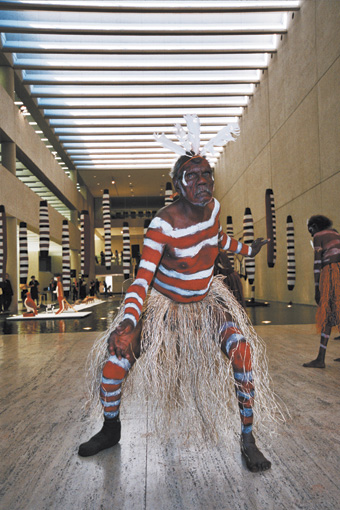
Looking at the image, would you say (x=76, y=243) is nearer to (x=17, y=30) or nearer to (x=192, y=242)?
(x=17, y=30)

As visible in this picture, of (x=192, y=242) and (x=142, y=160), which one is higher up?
(x=142, y=160)

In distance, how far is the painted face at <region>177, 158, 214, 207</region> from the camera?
6.88ft

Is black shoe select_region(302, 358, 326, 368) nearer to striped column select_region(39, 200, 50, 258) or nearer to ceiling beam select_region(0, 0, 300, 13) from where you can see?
striped column select_region(39, 200, 50, 258)

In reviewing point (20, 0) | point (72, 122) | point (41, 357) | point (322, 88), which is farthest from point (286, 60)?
point (41, 357)

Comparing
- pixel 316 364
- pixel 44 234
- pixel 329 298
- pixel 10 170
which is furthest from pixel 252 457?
pixel 10 170

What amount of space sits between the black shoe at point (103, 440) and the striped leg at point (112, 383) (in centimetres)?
5

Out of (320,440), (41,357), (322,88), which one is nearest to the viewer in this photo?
(320,440)

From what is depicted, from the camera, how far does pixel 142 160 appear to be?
20250 mm

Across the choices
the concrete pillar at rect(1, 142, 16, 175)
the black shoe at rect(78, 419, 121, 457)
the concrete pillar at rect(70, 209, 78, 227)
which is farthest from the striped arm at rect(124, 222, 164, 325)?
the concrete pillar at rect(70, 209, 78, 227)

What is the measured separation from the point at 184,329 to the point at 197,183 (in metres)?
0.71

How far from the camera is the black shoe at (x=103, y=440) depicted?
2025mm

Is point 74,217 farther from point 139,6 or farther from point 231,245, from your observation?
point 231,245

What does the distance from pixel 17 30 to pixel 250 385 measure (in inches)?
456

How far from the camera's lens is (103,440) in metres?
2.08
